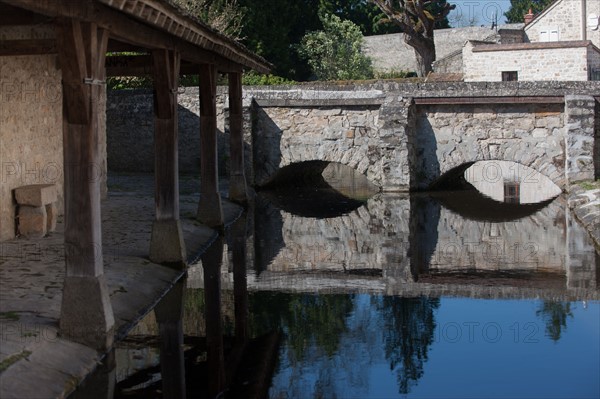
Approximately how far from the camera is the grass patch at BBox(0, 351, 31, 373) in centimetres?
666

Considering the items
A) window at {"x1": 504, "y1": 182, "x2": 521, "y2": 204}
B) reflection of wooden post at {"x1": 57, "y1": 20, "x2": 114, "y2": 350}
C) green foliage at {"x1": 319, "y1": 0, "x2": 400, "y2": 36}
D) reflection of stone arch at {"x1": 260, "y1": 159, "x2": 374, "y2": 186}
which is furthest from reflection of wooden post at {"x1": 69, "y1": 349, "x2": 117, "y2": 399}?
green foliage at {"x1": 319, "y1": 0, "x2": 400, "y2": 36}

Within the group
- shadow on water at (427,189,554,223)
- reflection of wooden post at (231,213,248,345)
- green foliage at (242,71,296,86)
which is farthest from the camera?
green foliage at (242,71,296,86)

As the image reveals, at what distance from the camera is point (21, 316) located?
26.3 feet

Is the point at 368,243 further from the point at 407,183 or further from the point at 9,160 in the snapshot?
the point at 407,183

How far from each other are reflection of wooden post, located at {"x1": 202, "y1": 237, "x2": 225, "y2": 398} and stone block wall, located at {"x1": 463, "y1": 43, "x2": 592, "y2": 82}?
22.6 meters

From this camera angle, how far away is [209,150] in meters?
14.7

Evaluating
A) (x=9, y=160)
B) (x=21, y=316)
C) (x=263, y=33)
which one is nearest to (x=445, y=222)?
(x=9, y=160)

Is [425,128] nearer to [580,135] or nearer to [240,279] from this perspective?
[580,135]

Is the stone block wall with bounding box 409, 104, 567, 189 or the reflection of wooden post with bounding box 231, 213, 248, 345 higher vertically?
the stone block wall with bounding box 409, 104, 567, 189

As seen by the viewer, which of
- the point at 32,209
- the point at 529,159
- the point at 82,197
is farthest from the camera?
the point at 529,159

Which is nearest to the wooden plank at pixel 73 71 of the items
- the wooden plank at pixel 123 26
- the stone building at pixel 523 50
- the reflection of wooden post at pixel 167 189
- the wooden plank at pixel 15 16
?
the wooden plank at pixel 123 26

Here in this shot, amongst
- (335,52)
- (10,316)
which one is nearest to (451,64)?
(335,52)

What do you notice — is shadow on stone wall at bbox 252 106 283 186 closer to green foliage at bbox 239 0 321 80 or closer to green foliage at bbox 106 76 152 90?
green foliage at bbox 106 76 152 90

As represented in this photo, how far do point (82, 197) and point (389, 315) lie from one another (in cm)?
340
